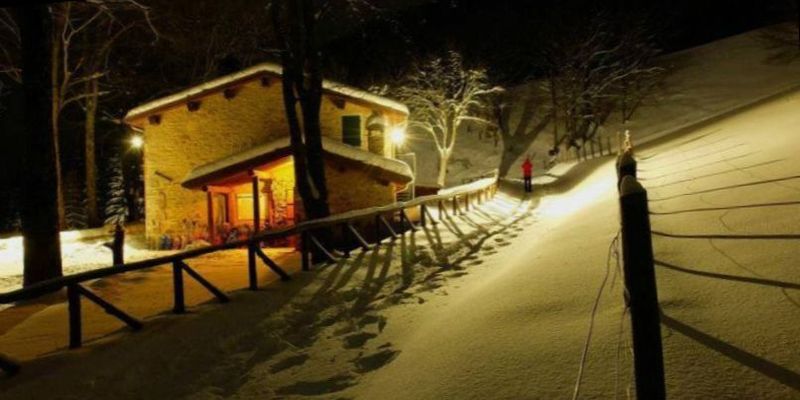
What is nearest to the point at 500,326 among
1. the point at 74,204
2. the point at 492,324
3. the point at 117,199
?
the point at 492,324

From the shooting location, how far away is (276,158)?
17.5 meters

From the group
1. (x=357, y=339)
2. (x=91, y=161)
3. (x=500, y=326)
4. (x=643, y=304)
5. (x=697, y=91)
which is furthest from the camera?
(x=697, y=91)

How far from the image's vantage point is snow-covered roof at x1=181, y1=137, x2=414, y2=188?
17406 millimetres

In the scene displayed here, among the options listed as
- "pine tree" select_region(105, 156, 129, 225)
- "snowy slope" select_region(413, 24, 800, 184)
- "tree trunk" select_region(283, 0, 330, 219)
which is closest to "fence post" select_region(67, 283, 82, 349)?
"tree trunk" select_region(283, 0, 330, 219)

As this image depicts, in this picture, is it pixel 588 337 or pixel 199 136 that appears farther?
pixel 199 136

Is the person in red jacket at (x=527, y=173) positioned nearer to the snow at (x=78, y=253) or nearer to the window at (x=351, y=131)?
the window at (x=351, y=131)

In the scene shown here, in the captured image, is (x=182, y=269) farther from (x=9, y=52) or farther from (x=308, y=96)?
(x=9, y=52)

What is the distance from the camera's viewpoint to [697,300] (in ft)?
14.4

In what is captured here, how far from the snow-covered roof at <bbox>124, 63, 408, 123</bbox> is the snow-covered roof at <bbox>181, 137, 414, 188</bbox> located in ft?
7.53

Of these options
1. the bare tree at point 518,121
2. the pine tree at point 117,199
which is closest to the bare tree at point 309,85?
the pine tree at point 117,199

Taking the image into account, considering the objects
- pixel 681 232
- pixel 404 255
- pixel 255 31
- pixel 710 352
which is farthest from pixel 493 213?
pixel 255 31

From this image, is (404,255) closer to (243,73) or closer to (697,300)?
(697,300)

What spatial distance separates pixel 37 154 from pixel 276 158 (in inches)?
305

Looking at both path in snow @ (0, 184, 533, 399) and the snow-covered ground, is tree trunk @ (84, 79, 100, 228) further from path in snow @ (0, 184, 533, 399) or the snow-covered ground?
the snow-covered ground
